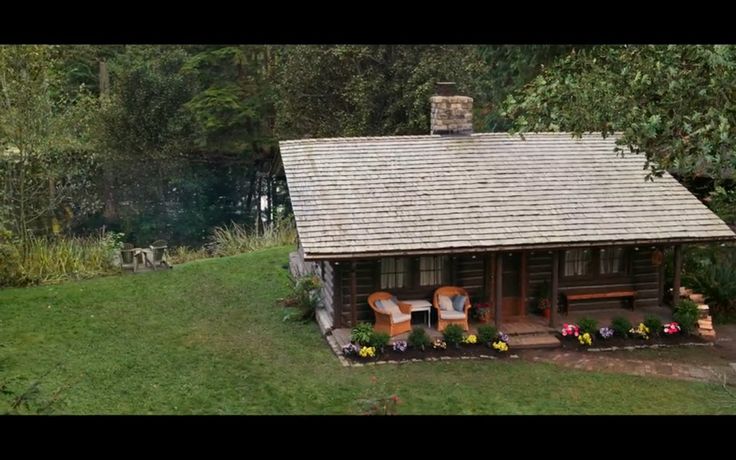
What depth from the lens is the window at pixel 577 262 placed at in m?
15.2

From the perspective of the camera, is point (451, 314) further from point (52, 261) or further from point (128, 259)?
A: point (52, 261)

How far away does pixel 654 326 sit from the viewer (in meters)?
14.3

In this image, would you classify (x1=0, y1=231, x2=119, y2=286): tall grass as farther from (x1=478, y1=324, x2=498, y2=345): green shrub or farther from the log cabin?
(x1=478, y1=324, x2=498, y2=345): green shrub

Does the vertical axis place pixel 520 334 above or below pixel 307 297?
below

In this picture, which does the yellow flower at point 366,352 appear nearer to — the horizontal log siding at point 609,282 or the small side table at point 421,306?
the small side table at point 421,306

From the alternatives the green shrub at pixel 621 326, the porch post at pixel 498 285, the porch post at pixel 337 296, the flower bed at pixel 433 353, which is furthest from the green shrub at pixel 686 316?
the porch post at pixel 337 296

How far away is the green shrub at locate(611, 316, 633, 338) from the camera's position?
1416cm

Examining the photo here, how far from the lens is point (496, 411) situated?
423 inches

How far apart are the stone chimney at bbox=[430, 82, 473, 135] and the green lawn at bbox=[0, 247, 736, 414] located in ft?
19.0

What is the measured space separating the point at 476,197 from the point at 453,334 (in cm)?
316

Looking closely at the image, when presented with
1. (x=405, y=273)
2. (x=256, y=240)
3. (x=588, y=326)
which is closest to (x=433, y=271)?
(x=405, y=273)

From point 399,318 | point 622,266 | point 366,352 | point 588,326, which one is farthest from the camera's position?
point 622,266

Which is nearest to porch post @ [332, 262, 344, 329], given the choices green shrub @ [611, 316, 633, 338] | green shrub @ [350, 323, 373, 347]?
green shrub @ [350, 323, 373, 347]
